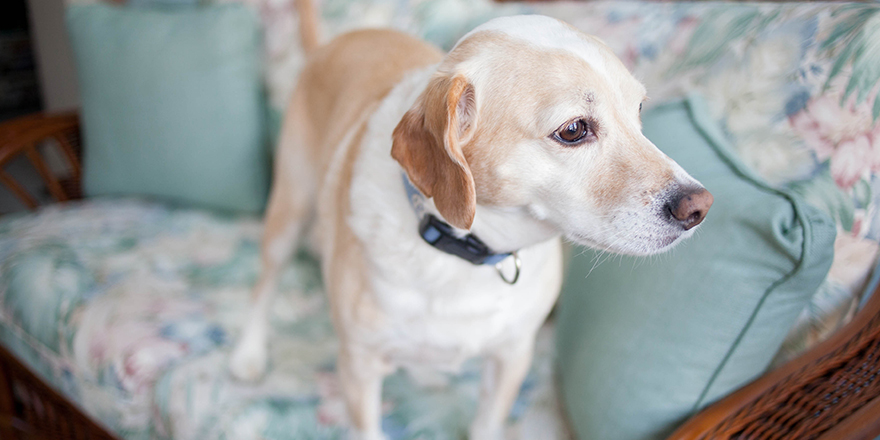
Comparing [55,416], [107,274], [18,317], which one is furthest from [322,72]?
[55,416]

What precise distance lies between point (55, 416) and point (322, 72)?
1.23m

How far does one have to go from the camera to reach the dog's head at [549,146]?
0.71m

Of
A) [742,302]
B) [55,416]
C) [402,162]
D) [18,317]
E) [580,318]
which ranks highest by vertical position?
[402,162]

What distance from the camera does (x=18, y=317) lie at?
4.83 ft

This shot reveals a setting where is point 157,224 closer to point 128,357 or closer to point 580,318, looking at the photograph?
point 128,357

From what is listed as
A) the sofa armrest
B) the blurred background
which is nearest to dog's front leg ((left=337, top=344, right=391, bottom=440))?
the sofa armrest

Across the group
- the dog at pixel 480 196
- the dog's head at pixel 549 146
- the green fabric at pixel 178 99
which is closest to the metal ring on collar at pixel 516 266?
the dog at pixel 480 196

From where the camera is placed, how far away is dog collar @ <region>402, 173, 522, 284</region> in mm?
820

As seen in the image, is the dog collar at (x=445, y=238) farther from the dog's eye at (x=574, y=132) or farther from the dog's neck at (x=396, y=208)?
the dog's eye at (x=574, y=132)

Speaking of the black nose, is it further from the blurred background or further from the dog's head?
the blurred background

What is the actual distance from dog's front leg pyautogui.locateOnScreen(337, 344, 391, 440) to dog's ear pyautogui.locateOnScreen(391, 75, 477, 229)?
398 millimetres

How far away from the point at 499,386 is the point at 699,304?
411 millimetres

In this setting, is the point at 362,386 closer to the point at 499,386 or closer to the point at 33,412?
the point at 499,386

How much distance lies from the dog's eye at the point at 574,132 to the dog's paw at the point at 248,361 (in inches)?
36.3
